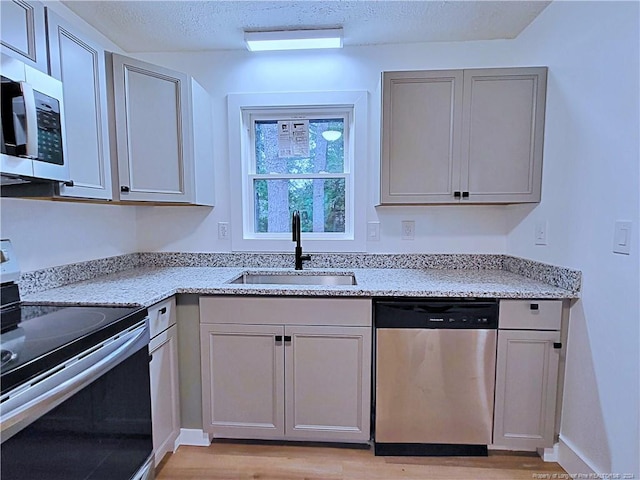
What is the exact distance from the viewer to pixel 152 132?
6.01ft

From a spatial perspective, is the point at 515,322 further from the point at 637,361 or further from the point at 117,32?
the point at 117,32

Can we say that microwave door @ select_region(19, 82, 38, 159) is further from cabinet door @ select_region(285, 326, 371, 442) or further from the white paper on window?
the white paper on window

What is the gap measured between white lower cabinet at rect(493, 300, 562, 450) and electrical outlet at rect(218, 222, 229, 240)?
169 cm

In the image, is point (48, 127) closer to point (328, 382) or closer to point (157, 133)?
point (157, 133)

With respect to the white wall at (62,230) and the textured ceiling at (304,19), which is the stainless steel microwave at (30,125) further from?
the textured ceiling at (304,19)

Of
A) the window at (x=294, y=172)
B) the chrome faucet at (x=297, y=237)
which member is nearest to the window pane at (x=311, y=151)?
the window at (x=294, y=172)

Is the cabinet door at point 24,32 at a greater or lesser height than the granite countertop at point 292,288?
greater

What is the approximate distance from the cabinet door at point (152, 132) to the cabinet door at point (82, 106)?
8 cm

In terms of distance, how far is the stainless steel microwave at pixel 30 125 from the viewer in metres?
1.10

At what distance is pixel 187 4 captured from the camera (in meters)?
1.74

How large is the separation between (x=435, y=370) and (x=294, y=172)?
4.88 feet

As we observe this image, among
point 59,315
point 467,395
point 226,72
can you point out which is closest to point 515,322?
point 467,395

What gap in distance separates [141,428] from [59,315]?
1.80 ft

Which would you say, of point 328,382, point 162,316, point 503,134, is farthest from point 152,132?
point 503,134
